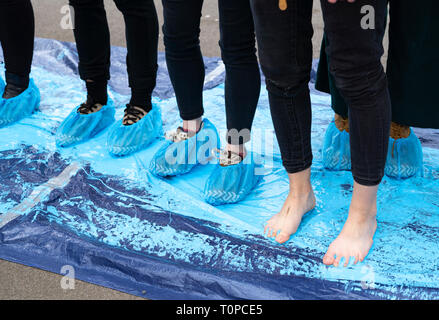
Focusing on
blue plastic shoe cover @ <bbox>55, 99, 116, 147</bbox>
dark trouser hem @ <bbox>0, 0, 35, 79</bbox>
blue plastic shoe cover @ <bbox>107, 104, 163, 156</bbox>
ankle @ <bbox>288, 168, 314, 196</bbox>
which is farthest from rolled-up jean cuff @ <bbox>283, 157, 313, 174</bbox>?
dark trouser hem @ <bbox>0, 0, 35, 79</bbox>

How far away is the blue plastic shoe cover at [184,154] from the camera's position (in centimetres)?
144

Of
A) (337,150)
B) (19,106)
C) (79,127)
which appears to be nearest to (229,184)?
(337,150)

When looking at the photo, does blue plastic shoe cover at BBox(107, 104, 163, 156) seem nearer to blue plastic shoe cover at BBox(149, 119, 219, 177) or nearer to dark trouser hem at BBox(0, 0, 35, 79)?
blue plastic shoe cover at BBox(149, 119, 219, 177)

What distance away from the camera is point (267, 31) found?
0.97 metres

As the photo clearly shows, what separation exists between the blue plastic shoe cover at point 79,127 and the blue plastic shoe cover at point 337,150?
0.79 meters

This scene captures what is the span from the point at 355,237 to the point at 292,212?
164mm

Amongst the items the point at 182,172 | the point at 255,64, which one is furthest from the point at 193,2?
the point at 182,172

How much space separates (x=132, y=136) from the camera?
5.18 ft

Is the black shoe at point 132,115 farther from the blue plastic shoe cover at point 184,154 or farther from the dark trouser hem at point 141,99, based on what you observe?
the blue plastic shoe cover at point 184,154

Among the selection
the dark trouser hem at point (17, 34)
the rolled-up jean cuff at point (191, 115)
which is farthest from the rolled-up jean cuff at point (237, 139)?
the dark trouser hem at point (17, 34)

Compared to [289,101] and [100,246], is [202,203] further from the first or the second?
[289,101]

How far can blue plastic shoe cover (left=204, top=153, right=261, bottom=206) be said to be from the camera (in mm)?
1316

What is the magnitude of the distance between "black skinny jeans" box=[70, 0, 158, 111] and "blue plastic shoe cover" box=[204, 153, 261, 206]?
41cm

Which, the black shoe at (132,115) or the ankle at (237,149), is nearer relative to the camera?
the ankle at (237,149)
